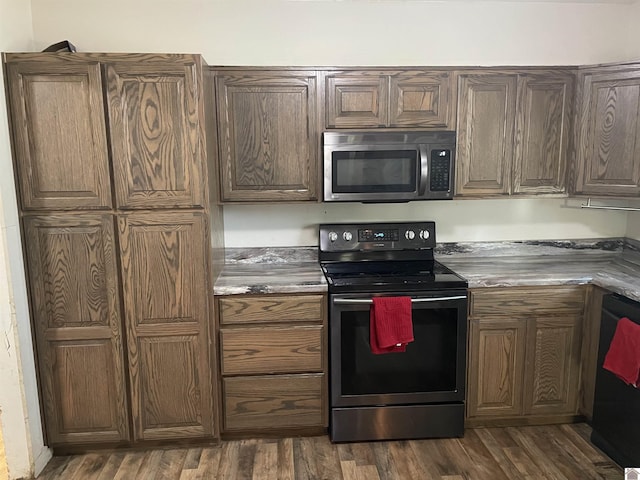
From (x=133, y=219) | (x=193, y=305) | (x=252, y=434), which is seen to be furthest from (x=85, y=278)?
(x=252, y=434)

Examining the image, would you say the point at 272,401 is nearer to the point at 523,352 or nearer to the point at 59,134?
the point at 523,352

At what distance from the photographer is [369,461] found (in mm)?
2537

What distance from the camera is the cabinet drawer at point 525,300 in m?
2.67

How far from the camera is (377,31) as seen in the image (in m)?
2.93

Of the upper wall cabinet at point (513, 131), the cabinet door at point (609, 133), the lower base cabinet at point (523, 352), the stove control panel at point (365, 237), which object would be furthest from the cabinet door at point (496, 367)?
the cabinet door at point (609, 133)

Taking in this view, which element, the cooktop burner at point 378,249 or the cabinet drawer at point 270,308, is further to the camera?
the cooktop burner at point 378,249

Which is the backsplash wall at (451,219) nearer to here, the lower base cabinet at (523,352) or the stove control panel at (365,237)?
the stove control panel at (365,237)

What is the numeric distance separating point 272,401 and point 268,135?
1415 mm

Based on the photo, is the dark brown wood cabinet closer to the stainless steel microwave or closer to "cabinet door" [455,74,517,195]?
the stainless steel microwave

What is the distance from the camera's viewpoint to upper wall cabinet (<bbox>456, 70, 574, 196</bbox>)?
278 cm

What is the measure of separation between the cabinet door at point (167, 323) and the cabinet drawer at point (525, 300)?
142 cm

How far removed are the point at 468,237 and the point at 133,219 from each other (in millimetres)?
1977

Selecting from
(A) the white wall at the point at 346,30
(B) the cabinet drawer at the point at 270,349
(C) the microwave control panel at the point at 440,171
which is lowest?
(B) the cabinet drawer at the point at 270,349

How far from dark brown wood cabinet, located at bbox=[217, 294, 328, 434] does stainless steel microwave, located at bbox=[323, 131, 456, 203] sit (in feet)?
2.03
